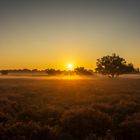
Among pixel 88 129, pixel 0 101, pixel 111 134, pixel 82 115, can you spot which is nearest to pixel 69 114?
pixel 82 115

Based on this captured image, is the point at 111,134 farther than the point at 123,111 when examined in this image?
No

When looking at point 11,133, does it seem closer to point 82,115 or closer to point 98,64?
point 82,115

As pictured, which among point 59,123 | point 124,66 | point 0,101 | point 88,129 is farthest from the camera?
point 124,66

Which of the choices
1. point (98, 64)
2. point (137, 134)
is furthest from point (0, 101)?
point (98, 64)

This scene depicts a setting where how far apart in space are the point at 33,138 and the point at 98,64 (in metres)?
123

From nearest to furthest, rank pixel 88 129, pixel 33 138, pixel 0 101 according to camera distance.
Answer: pixel 33 138
pixel 88 129
pixel 0 101

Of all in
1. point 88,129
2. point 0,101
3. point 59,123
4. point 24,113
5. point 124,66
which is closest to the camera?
point 88,129

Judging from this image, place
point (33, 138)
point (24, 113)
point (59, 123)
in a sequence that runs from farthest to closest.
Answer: point (24, 113), point (59, 123), point (33, 138)

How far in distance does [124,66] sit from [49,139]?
125 meters

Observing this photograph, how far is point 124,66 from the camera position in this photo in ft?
454

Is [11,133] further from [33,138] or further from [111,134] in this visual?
[111,134]

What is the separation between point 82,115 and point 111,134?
11.4ft

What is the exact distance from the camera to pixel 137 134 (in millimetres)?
16828

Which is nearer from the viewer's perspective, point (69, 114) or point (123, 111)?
point (69, 114)
